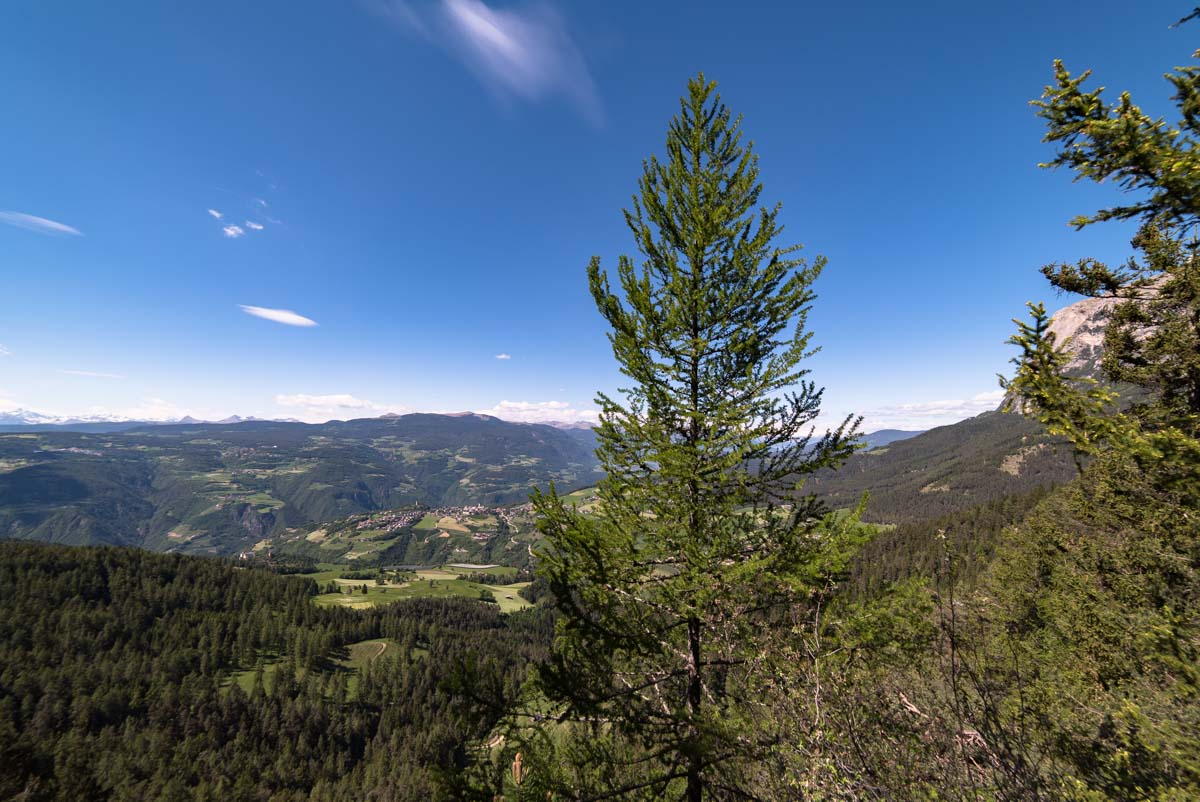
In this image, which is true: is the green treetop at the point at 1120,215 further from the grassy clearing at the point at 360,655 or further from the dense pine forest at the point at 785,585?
the grassy clearing at the point at 360,655

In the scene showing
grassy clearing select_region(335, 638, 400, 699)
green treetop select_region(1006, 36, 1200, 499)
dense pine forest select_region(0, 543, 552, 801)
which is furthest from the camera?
grassy clearing select_region(335, 638, 400, 699)

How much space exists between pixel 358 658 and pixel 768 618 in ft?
613

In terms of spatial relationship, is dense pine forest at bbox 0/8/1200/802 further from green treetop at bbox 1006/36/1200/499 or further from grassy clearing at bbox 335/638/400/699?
grassy clearing at bbox 335/638/400/699

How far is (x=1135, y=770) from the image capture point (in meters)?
6.97

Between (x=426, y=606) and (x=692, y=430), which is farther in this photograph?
(x=426, y=606)

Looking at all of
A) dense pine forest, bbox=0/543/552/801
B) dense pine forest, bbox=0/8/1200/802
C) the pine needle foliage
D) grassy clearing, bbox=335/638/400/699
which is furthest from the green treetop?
grassy clearing, bbox=335/638/400/699

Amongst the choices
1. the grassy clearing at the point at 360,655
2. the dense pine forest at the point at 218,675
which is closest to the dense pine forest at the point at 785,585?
the dense pine forest at the point at 218,675

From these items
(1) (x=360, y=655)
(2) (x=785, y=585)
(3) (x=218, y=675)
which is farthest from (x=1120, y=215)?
(3) (x=218, y=675)

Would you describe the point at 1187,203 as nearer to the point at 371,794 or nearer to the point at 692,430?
the point at 692,430

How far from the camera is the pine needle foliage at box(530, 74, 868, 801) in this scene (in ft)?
25.0

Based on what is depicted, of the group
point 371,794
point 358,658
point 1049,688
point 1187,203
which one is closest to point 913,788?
point 1187,203

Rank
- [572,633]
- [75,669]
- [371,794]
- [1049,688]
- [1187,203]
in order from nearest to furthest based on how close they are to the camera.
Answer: [1187,203]
[572,633]
[1049,688]
[371,794]
[75,669]

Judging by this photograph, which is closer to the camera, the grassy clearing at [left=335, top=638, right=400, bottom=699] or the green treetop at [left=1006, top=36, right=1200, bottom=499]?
the green treetop at [left=1006, top=36, right=1200, bottom=499]

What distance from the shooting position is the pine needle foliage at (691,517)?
25.0 ft
